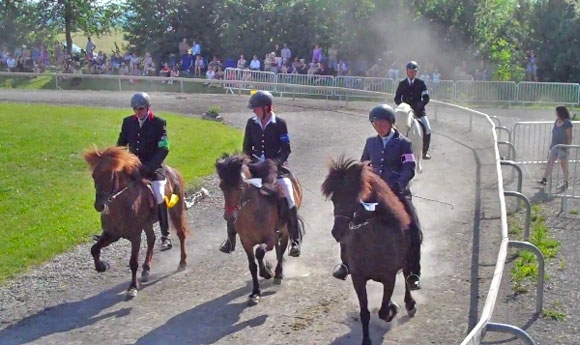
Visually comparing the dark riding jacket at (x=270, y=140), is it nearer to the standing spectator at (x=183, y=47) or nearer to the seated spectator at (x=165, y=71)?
the seated spectator at (x=165, y=71)

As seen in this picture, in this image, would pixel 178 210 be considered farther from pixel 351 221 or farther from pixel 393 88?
pixel 393 88

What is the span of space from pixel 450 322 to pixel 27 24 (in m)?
44.8

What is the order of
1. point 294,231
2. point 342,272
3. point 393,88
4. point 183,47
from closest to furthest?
1. point 342,272
2. point 294,231
3. point 393,88
4. point 183,47

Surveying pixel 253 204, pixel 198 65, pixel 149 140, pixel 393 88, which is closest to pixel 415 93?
pixel 149 140

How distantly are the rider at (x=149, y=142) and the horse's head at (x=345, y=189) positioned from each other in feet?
12.4

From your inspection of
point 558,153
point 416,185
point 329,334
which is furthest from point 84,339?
point 558,153

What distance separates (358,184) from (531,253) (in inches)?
206

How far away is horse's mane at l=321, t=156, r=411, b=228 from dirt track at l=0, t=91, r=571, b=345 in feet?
5.03

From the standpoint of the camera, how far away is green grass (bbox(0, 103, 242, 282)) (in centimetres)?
1385

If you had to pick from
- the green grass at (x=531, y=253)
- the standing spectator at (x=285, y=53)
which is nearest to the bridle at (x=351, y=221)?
the green grass at (x=531, y=253)

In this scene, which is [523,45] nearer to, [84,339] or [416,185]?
[416,185]

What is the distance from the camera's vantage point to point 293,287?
1105 centimetres

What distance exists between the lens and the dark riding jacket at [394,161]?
31.2 ft

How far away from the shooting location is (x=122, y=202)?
35.5ft
